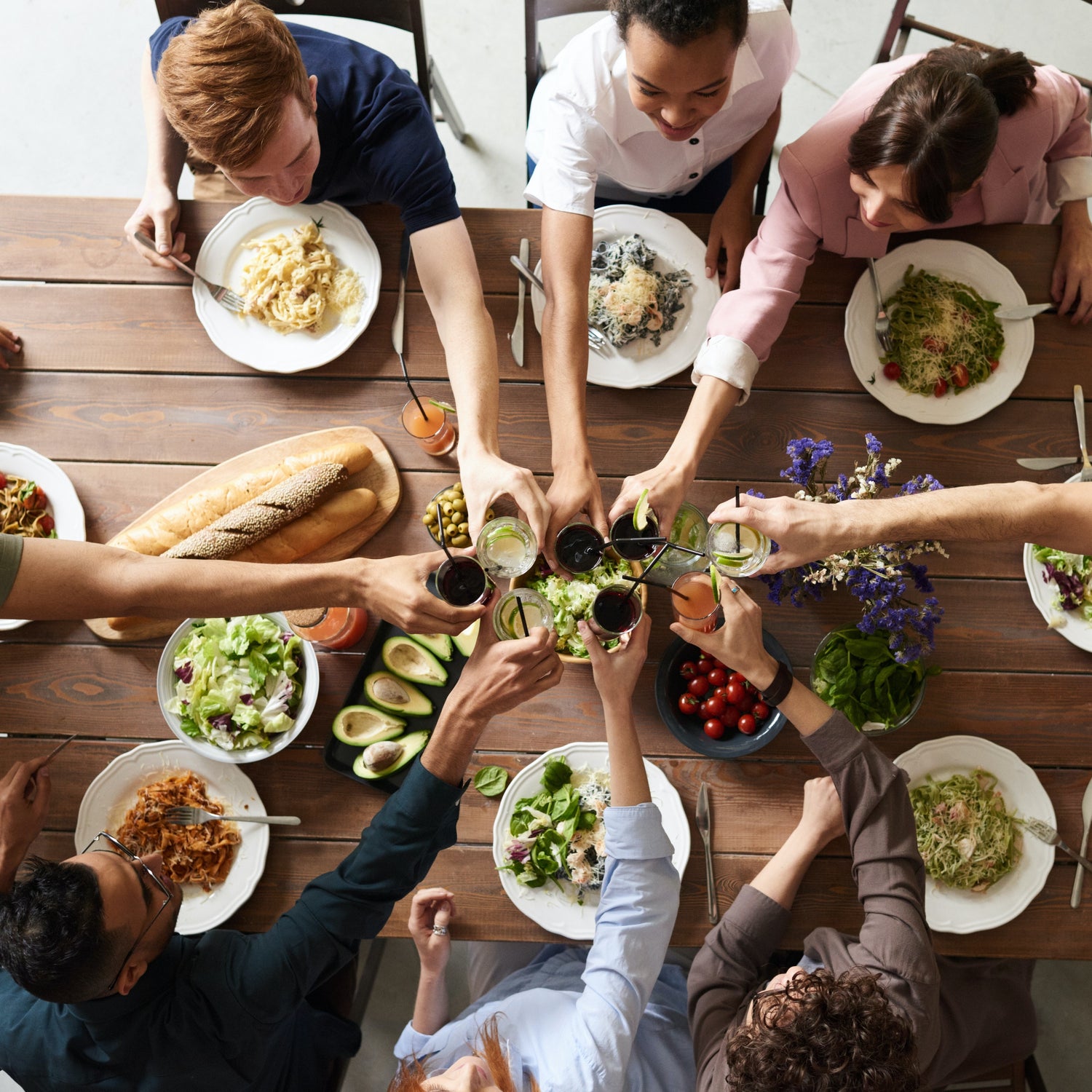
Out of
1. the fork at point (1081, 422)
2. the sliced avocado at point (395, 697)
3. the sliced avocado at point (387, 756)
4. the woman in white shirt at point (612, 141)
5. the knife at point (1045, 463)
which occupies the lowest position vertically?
the sliced avocado at point (387, 756)

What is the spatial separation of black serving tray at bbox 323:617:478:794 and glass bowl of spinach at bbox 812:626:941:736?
918 mm

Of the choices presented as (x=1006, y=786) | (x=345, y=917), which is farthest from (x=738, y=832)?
(x=345, y=917)

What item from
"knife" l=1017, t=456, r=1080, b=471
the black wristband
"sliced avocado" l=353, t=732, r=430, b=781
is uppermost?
"knife" l=1017, t=456, r=1080, b=471

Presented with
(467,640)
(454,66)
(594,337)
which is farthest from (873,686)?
(454,66)

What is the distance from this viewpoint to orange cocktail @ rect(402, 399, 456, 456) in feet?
6.88

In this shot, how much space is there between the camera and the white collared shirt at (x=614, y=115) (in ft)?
6.60

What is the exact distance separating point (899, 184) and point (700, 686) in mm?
1213

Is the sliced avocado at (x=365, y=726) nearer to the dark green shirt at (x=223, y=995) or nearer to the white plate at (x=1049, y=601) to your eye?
the dark green shirt at (x=223, y=995)

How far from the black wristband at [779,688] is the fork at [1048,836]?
673 mm

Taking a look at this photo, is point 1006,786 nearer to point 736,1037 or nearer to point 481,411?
point 736,1037

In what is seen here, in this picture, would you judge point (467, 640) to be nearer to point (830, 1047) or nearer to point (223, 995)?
point (223, 995)

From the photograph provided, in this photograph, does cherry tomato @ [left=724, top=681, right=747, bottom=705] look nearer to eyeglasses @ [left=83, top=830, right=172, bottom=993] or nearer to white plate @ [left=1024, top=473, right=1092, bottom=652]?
white plate @ [left=1024, top=473, right=1092, bottom=652]

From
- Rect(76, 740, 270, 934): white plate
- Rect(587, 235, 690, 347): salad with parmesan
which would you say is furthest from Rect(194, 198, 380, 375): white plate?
Rect(76, 740, 270, 934): white plate

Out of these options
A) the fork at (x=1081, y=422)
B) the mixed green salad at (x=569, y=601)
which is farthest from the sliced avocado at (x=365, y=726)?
the fork at (x=1081, y=422)
